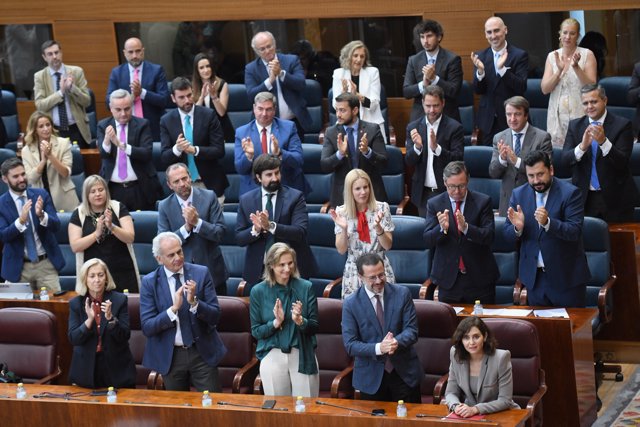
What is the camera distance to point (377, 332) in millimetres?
6496

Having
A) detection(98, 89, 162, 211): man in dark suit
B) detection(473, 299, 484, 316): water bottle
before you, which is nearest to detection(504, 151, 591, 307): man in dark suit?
detection(473, 299, 484, 316): water bottle

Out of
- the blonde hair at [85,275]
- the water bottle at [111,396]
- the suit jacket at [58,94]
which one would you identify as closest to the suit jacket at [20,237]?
the blonde hair at [85,275]

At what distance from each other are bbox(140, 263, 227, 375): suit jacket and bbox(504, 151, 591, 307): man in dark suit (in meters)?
1.75

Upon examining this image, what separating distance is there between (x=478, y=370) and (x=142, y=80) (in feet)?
14.4

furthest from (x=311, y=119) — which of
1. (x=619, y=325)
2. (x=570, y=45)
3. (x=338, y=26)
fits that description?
(x=619, y=325)

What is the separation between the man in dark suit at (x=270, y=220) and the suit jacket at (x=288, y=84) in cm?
161

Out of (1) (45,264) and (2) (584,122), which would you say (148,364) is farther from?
(2) (584,122)

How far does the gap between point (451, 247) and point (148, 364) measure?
6.05 ft

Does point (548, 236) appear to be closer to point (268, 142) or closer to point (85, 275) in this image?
point (268, 142)

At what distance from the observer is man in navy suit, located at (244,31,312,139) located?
29.7ft

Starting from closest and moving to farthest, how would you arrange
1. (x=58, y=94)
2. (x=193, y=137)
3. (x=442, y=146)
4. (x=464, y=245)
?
(x=464, y=245)
(x=442, y=146)
(x=193, y=137)
(x=58, y=94)

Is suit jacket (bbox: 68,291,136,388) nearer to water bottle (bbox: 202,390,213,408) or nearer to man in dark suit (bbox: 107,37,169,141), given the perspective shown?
water bottle (bbox: 202,390,213,408)

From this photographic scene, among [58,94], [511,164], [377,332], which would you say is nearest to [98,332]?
[377,332]

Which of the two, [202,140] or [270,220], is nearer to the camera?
[270,220]
